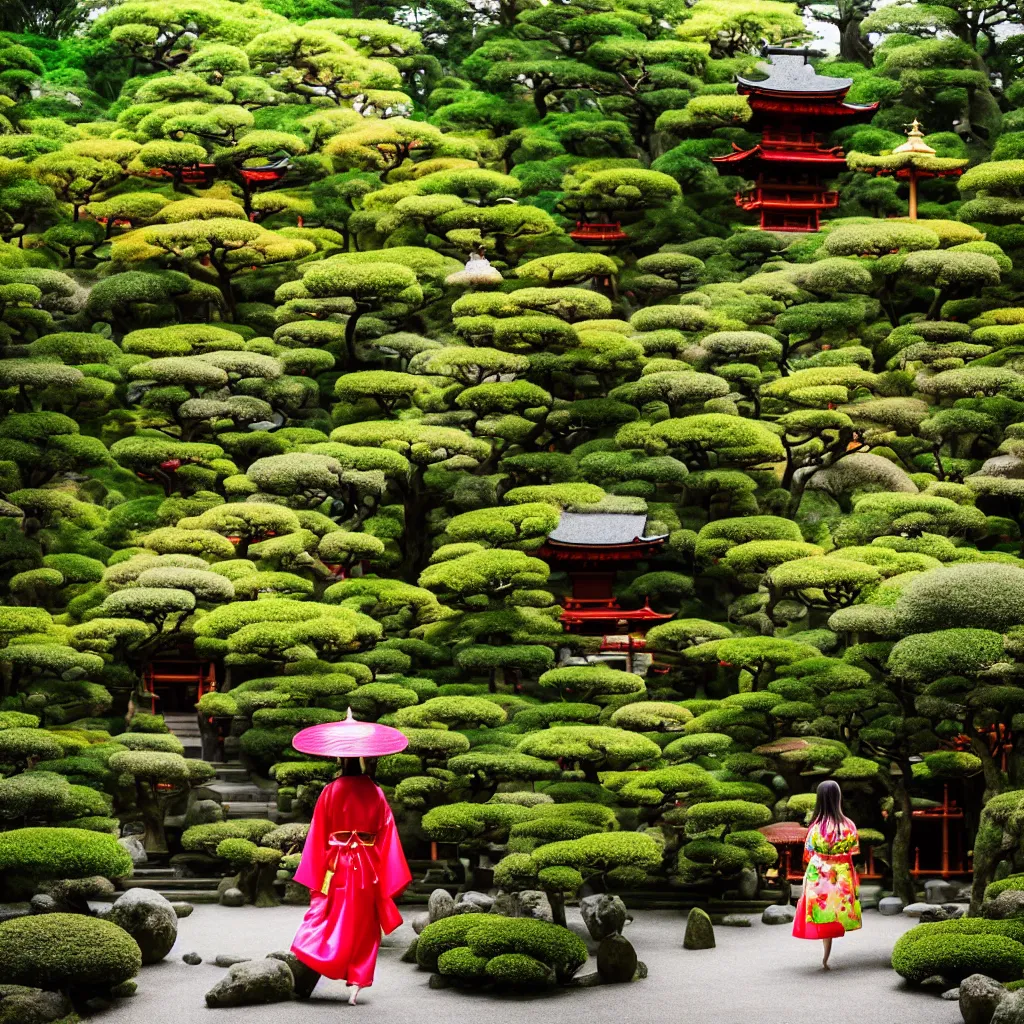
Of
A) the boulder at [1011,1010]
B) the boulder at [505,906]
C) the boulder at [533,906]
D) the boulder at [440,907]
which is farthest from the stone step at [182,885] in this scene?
the boulder at [1011,1010]

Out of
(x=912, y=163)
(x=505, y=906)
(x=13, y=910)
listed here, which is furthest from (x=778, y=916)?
(x=912, y=163)

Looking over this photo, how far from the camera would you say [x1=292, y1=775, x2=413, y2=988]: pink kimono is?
493 inches


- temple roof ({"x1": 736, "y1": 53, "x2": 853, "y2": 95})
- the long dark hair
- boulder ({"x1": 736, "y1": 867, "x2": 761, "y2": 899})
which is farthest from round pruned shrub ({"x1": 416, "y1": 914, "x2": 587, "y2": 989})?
temple roof ({"x1": 736, "y1": 53, "x2": 853, "y2": 95})

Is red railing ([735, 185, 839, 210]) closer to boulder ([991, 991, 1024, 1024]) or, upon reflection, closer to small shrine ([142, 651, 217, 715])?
small shrine ([142, 651, 217, 715])

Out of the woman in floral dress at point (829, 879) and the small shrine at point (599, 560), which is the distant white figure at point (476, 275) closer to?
the small shrine at point (599, 560)

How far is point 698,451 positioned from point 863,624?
7812 millimetres

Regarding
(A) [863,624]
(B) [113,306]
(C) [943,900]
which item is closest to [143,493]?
(B) [113,306]

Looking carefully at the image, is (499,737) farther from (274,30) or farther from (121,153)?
(274,30)

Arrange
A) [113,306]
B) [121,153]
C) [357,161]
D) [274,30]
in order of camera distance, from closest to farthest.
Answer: [113,306]
[121,153]
[357,161]
[274,30]

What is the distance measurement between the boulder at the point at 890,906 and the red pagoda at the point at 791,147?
20906 mm

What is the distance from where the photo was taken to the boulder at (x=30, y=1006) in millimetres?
12047

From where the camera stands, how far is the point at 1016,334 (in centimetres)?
3017

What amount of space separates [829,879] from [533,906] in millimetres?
3092

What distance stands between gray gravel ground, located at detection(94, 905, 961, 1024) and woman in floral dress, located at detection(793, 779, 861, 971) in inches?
15.4
